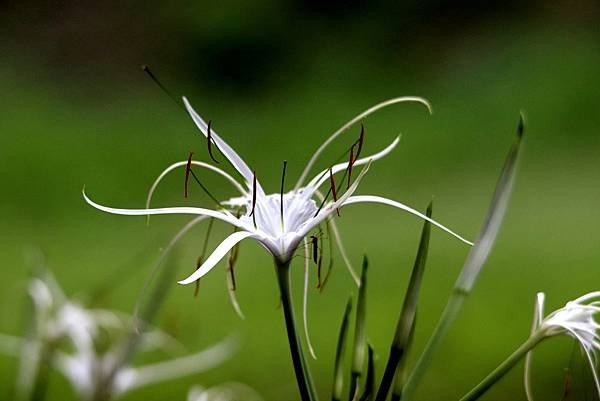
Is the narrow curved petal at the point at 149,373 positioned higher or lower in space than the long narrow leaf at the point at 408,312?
lower

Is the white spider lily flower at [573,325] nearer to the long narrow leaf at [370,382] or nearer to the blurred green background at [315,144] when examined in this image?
the long narrow leaf at [370,382]

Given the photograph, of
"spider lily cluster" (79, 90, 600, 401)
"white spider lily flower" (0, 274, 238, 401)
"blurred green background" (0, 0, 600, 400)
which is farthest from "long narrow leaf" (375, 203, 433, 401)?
"blurred green background" (0, 0, 600, 400)

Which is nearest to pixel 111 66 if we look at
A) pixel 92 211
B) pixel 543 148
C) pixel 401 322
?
pixel 92 211

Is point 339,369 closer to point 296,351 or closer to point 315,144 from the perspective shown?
point 296,351

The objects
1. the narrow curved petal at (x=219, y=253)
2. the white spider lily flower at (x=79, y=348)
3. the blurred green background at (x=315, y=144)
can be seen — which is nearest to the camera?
the narrow curved petal at (x=219, y=253)

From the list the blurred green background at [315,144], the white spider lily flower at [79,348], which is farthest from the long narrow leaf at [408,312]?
the blurred green background at [315,144]

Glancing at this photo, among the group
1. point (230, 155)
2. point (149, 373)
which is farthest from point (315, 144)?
point (230, 155)

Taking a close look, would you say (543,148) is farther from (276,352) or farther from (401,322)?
(401,322)
